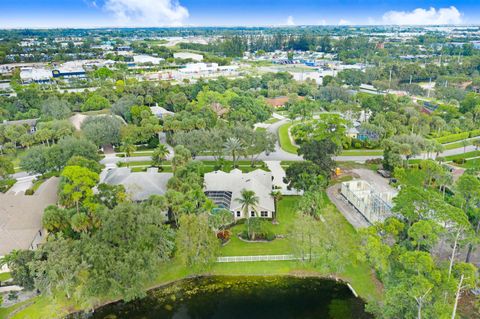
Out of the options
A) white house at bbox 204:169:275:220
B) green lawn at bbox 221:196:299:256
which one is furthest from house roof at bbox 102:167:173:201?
green lawn at bbox 221:196:299:256

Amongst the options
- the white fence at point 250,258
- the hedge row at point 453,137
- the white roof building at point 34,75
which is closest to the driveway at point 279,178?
the white fence at point 250,258

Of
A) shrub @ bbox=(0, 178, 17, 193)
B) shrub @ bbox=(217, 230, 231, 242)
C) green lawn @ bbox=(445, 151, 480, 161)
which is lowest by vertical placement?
shrub @ bbox=(217, 230, 231, 242)

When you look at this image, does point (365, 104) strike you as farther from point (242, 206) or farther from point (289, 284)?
point (289, 284)

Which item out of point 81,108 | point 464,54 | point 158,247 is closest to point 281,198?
point 158,247

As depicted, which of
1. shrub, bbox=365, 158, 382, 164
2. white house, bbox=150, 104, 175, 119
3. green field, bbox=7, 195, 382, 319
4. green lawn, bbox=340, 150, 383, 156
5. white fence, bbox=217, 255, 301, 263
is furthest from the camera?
white house, bbox=150, 104, 175, 119

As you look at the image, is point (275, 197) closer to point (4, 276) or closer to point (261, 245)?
point (261, 245)

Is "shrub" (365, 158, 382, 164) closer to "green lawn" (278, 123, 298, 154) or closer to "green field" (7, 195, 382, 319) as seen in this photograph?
"green lawn" (278, 123, 298, 154)

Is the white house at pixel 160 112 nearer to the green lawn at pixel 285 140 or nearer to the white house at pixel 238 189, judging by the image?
the green lawn at pixel 285 140

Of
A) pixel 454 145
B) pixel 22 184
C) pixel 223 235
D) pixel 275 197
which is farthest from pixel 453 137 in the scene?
pixel 22 184
